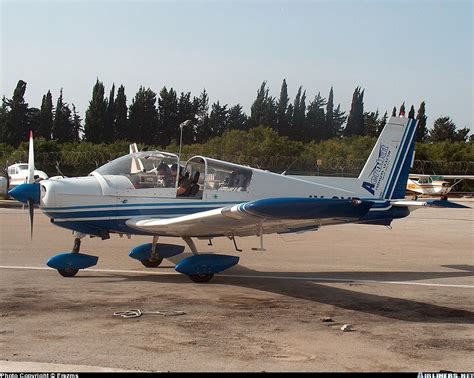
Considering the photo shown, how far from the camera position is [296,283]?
9742 mm

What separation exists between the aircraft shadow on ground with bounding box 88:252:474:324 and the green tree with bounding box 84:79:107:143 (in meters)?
54.1

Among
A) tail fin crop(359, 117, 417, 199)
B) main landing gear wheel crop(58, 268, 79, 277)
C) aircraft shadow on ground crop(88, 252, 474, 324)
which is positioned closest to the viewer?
aircraft shadow on ground crop(88, 252, 474, 324)

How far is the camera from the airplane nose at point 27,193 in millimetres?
9492

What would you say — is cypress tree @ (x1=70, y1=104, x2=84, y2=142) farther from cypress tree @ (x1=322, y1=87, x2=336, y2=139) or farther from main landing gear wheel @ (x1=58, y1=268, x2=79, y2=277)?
main landing gear wheel @ (x1=58, y1=268, x2=79, y2=277)

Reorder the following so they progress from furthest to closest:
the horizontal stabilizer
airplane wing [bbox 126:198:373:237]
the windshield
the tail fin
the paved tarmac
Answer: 1. the tail fin
2. the windshield
3. the horizontal stabilizer
4. airplane wing [bbox 126:198:373:237]
5. the paved tarmac

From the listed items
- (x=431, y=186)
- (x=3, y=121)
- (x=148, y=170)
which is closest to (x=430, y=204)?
(x=148, y=170)

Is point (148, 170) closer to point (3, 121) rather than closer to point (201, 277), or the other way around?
point (201, 277)

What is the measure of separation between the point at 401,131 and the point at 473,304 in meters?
4.59

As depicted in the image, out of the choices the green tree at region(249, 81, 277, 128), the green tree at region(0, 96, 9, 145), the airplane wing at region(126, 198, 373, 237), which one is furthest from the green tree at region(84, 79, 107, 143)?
the airplane wing at region(126, 198, 373, 237)

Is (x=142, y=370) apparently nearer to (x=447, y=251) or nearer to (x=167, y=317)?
(x=167, y=317)

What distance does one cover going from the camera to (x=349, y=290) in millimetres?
9219

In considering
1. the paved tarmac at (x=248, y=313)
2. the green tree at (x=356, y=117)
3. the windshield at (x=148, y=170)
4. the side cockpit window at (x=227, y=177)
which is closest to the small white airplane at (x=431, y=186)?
the green tree at (x=356, y=117)

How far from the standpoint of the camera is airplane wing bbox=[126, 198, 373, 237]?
24.2 feet

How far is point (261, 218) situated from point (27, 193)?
3.78 metres
